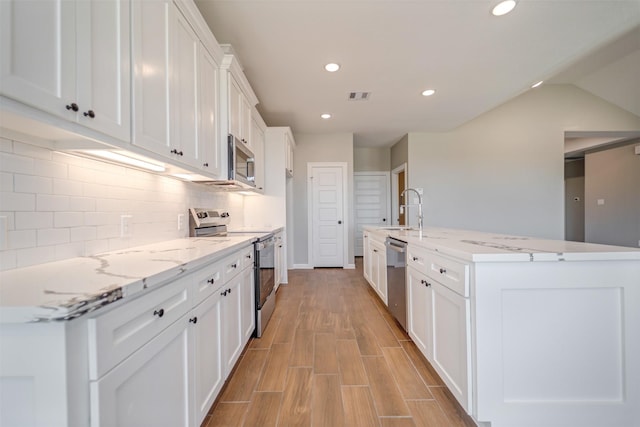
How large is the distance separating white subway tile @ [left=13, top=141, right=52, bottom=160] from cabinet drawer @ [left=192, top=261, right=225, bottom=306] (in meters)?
0.76

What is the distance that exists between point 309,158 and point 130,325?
14.9ft

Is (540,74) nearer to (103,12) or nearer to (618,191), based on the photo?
(103,12)

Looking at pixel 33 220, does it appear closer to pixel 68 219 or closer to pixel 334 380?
pixel 68 219

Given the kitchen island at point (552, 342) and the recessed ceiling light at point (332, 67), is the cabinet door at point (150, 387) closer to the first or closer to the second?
the kitchen island at point (552, 342)

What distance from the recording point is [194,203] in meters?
2.20

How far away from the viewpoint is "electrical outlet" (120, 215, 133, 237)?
138 cm

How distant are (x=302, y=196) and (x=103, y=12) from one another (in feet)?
13.5

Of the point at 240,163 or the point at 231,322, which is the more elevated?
the point at 240,163

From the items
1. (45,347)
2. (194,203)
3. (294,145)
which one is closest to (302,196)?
(294,145)

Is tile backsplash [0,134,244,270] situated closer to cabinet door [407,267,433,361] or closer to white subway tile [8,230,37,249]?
white subway tile [8,230,37,249]

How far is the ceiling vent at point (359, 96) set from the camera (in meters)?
3.35

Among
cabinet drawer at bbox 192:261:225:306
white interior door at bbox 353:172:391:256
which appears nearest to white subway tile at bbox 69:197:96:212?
cabinet drawer at bbox 192:261:225:306

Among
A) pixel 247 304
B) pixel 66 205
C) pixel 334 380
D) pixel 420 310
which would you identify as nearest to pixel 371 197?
pixel 420 310

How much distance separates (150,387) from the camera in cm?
81
